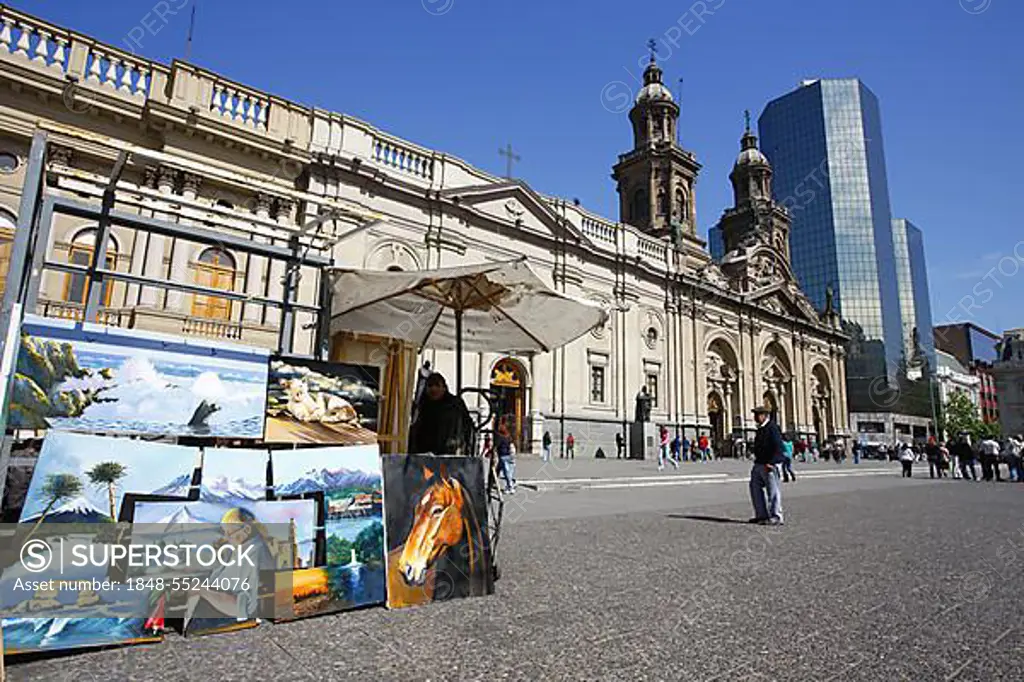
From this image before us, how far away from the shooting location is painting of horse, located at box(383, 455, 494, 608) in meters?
3.61

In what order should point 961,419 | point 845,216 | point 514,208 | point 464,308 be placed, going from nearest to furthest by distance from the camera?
point 464,308 → point 514,208 → point 845,216 → point 961,419

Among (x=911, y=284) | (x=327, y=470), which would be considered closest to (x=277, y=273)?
(x=327, y=470)

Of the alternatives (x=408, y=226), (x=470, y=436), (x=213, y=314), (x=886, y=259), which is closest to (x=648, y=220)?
(x=408, y=226)

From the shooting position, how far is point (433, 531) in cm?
377

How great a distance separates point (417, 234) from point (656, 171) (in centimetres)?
2603

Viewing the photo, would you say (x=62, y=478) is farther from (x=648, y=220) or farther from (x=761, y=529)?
(x=648, y=220)

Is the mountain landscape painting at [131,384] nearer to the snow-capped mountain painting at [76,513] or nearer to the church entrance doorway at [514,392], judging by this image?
the snow-capped mountain painting at [76,513]

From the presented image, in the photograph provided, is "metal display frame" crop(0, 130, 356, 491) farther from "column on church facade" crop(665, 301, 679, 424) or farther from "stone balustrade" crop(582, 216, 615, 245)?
"column on church facade" crop(665, 301, 679, 424)

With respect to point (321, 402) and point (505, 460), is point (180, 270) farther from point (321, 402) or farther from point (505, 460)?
point (321, 402)

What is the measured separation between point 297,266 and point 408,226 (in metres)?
17.3

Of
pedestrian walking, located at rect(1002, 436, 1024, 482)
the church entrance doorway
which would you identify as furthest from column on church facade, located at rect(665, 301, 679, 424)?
pedestrian walking, located at rect(1002, 436, 1024, 482)

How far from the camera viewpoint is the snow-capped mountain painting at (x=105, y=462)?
278 centimetres

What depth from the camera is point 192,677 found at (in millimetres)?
2422

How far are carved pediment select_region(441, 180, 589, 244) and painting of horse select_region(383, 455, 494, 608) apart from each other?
796 inches
